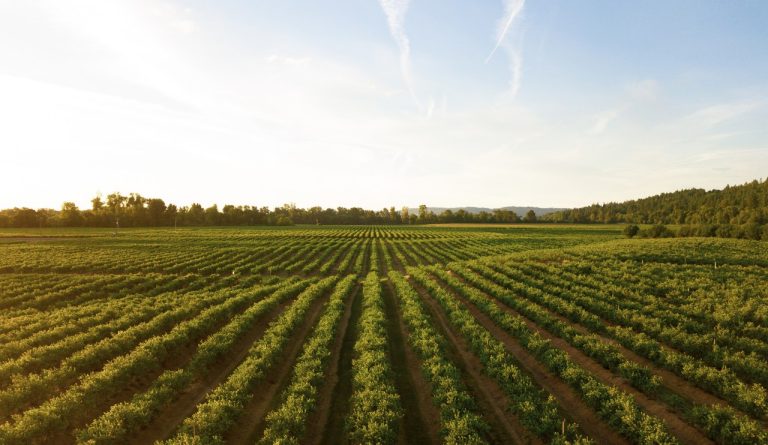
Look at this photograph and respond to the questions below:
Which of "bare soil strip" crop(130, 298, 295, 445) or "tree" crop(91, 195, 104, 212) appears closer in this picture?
"bare soil strip" crop(130, 298, 295, 445)

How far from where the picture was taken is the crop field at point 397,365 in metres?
11.4

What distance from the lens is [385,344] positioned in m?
18.0

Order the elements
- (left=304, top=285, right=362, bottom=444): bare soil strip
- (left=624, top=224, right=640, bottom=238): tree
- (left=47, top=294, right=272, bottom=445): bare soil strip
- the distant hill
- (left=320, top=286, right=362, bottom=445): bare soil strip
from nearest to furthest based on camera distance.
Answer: (left=47, top=294, right=272, bottom=445): bare soil strip < (left=320, top=286, right=362, bottom=445): bare soil strip < (left=304, top=285, right=362, bottom=444): bare soil strip < (left=624, top=224, right=640, bottom=238): tree < the distant hill

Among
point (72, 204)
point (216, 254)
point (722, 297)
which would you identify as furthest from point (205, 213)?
point (722, 297)

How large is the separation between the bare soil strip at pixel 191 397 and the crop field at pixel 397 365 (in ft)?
0.28

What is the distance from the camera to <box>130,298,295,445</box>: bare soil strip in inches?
460

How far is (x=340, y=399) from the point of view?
14.0 metres

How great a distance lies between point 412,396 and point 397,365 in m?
2.85

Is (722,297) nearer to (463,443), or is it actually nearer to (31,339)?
(463,443)

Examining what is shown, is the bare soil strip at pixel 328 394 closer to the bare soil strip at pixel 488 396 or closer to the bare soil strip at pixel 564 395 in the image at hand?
the bare soil strip at pixel 488 396

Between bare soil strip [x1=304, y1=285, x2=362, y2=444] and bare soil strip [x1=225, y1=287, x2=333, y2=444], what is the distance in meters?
1.69

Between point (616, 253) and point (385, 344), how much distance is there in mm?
38025

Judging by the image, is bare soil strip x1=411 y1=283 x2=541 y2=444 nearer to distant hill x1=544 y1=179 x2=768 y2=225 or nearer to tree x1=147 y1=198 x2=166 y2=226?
distant hill x1=544 y1=179 x2=768 y2=225

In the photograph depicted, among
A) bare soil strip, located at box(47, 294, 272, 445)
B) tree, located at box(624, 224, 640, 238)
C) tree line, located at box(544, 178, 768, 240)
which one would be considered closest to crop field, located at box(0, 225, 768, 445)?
bare soil strip, located at box(47, 294, 272, 445)
